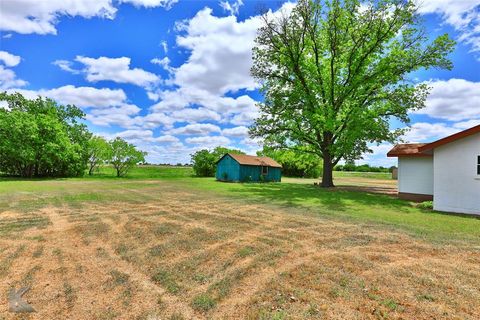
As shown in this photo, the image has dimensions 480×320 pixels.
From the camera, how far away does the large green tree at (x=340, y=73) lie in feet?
66.8

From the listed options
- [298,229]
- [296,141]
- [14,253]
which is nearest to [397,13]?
[296,141]

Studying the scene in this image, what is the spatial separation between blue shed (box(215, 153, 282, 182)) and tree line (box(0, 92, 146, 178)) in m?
15.4

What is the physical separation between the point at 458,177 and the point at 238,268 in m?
12.3

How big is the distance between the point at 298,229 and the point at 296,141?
18199 millimetres

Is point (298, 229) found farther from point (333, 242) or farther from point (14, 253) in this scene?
point (14, 253)

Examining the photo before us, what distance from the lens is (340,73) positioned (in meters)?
23.4

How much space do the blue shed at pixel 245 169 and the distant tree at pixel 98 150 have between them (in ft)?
58.5

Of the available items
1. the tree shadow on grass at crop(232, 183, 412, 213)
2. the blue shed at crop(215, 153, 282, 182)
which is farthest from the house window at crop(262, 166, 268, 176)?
the tree shadow on grass at crop(232, 183, 412, 213)

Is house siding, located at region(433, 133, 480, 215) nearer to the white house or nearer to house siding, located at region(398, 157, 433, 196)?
the white house

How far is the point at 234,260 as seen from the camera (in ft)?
17.9

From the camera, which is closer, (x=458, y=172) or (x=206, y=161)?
(x=458, y=172)

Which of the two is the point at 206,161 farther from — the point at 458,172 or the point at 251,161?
the point at 458,172

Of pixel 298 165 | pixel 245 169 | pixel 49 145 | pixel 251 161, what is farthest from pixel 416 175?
pixel 49 145

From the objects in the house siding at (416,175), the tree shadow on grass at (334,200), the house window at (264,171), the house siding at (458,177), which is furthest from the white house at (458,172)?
the house window at (264,171)
